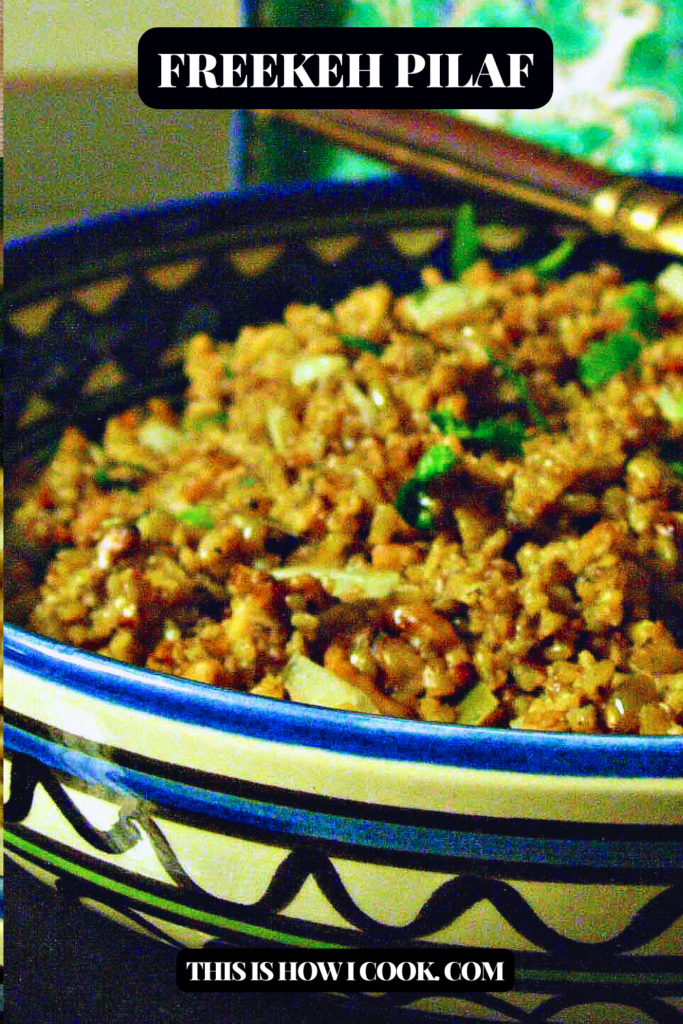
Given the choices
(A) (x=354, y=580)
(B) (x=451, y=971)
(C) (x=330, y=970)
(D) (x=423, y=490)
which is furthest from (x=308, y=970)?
(D) (x=423, y=490)

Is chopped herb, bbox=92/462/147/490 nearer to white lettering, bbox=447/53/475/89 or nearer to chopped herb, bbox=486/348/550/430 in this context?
chopped herb, bbox=486/348/550/430

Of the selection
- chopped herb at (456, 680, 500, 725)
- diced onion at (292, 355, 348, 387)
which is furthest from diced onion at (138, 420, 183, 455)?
chopped herb at (456, 680, 500, 725)

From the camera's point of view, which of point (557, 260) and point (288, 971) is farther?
point (557, 260)

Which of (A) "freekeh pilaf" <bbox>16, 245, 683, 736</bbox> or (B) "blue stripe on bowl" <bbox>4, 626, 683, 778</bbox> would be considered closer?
(B) "blue stripe on bowl" <bbox>4, 626, 683, 778</bbox>

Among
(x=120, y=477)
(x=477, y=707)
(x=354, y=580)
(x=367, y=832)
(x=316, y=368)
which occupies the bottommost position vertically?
(x=367, y=832)

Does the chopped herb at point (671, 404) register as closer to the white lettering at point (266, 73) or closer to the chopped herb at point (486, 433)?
the chopped herb at point (486, 433)

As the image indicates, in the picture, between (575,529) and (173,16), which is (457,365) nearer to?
(575,529)

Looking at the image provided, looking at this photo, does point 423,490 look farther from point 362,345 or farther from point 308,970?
point 308,970
